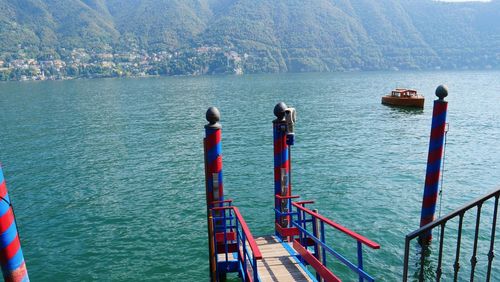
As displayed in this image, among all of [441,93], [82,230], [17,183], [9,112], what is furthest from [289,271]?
[9,112]

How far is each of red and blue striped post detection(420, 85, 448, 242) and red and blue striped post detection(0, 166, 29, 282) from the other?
11797mm

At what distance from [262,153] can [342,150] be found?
21.6ft

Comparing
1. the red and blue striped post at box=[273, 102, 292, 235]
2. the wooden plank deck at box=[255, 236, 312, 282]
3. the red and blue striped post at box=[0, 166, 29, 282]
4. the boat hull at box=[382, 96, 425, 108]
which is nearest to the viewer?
the red and blue striped post at box=[0, 166, 29, 282]

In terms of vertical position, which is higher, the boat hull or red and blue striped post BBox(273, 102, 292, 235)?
red and blue striped post BBox(273, 102, 292, 235)

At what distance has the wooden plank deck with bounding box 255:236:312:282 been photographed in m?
9.34

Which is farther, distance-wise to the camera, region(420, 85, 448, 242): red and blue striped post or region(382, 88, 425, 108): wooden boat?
region(382, 88, 425, 108): wooden boat

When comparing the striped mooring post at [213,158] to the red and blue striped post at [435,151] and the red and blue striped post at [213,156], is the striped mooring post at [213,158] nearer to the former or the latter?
the red and blue striped post at [213,156]

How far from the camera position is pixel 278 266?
9.93 metres

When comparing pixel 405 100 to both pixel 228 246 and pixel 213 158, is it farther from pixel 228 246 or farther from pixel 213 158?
pixel 213 158

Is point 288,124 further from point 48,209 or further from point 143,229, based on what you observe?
point 48,209

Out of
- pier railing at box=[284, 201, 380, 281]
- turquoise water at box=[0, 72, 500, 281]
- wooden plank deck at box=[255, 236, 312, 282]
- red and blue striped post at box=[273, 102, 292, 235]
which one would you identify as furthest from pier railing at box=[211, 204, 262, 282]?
turquoise water at box=[0, 72, 500, 281]

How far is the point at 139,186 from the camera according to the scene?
24.1 m

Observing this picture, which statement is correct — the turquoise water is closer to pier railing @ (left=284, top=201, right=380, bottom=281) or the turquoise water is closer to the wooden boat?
pier railing @ (left=284, top=201, right=380, bottom=281)

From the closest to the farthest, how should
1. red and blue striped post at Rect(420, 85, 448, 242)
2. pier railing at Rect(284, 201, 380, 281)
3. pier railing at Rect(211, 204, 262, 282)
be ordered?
1. pier railing at Rect(284, 201, 380, 281)
2. pier railing at Rect(211, 204, 262, 282)
3. red and blue striped post at Rect(420, 85, 448, 242)
